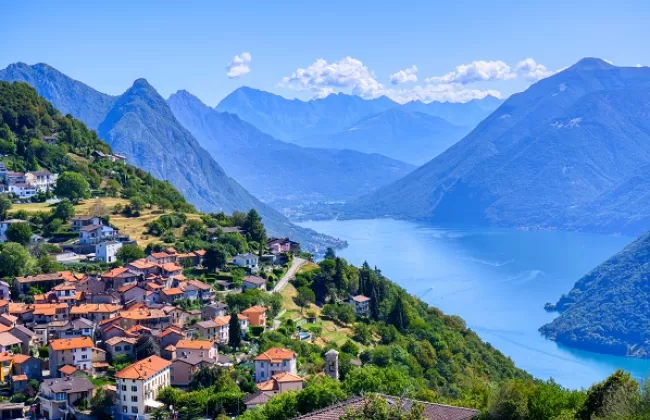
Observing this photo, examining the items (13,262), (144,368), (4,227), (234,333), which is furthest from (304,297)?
(4,227)

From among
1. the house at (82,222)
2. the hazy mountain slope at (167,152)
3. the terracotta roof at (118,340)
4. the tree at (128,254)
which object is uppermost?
the hazy mountain slope at (167,152)

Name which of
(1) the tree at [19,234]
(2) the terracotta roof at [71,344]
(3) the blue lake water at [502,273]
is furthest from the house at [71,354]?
(3) the blue lake water at [502,273]

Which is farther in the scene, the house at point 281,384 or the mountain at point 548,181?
the mountain at point 548,181

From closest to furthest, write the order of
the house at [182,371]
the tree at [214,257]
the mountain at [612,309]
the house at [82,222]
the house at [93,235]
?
the house at [182,371]
the tree at [214,257]
the house at [93,235]
the house at [82,222]
the mountain at [612,309]

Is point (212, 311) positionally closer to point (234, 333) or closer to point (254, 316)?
point (254, 316)

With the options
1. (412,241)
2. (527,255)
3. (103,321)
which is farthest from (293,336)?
(412,241)

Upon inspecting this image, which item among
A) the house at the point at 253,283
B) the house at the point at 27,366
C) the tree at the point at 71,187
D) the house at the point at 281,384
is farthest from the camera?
the tree at the point at 71,187

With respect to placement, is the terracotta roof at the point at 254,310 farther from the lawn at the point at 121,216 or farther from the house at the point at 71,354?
the lawn at the point at 121,216
